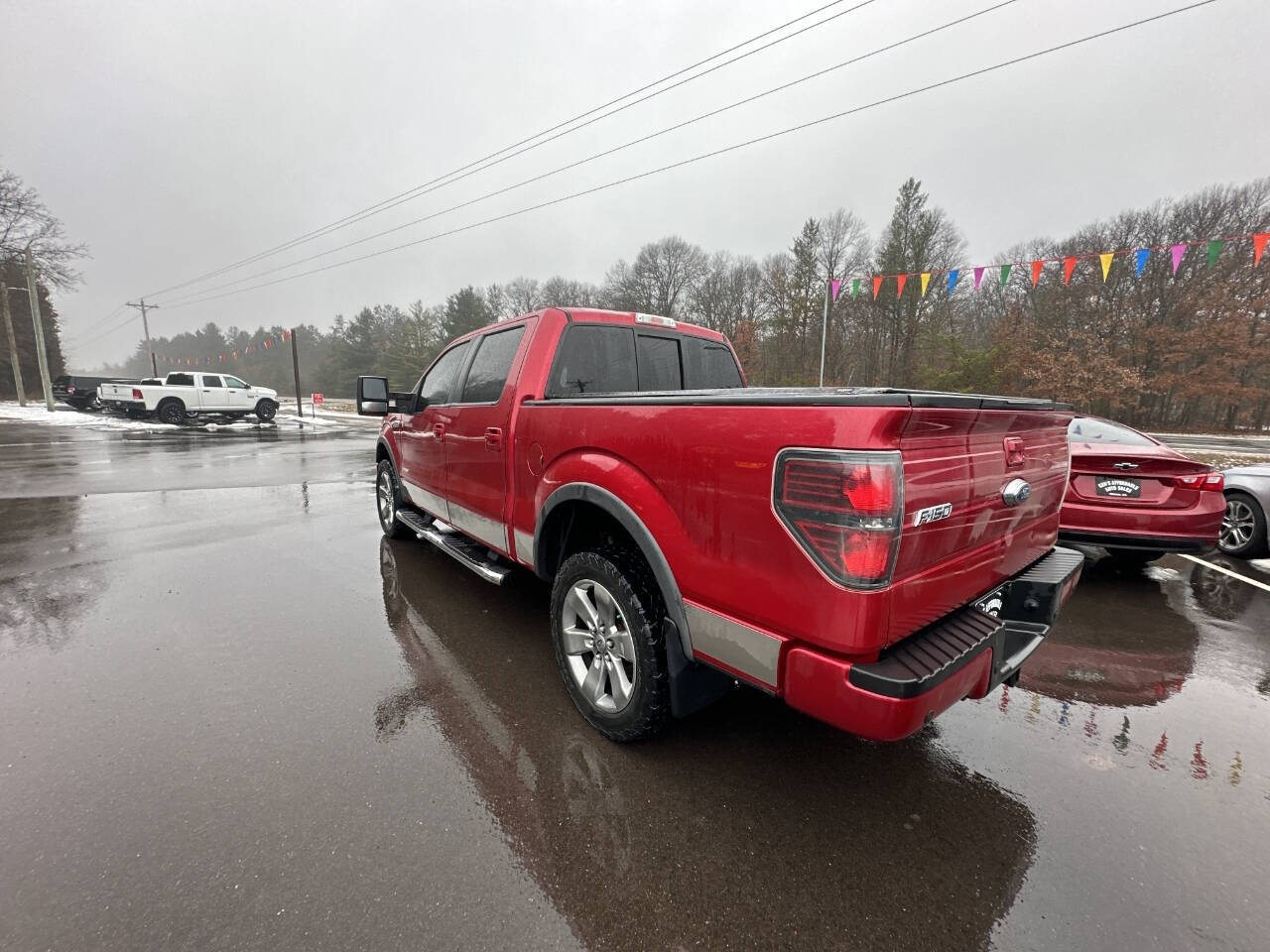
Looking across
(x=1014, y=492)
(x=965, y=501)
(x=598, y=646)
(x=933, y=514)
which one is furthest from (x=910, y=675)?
(x=598, y=646)

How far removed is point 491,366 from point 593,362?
0.76m

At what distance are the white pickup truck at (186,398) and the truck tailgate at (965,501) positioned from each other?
90.3 feet

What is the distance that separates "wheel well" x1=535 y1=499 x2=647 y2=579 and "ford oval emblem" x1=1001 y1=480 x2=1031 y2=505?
4.80ft

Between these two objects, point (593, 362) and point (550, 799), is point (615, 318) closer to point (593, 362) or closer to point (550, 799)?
point (593, 362)

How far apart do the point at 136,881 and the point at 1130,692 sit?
4.59 metres

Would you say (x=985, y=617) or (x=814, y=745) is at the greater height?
(x=985, y=617)

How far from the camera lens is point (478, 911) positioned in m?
1.66

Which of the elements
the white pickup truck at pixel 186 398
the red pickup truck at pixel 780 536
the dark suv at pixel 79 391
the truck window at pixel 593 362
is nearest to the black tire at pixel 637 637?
the red pickup truck at pixel 780 536

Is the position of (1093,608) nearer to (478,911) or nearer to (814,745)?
(814,745)

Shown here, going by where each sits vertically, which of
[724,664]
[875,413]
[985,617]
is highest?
[875,413]

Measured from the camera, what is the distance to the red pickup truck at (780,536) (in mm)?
1560

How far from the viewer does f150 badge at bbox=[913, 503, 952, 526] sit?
1.61 metres

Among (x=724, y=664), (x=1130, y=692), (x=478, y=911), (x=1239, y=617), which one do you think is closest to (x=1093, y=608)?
(x=1239, y=617)

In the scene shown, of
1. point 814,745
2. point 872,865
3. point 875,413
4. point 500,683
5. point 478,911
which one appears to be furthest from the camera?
point 500,683
